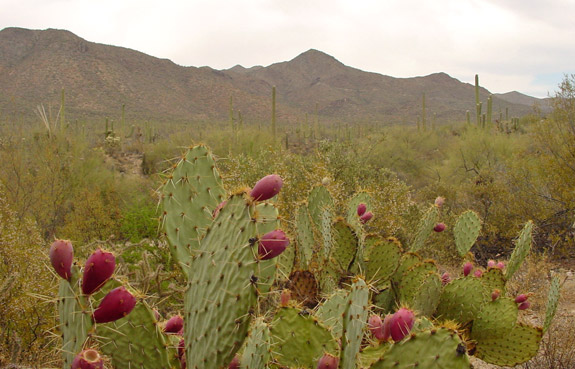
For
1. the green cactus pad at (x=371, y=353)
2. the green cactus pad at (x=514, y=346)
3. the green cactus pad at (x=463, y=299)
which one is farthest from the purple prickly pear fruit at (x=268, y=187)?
the green cactus pad at (x=514, y=346)

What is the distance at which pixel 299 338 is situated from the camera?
2.30 meters

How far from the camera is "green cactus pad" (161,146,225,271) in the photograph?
2.37m

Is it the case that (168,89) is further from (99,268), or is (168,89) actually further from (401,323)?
(99,268)

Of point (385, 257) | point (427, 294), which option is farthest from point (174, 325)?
point (385, 257)

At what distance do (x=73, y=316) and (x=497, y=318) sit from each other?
10.9 ft

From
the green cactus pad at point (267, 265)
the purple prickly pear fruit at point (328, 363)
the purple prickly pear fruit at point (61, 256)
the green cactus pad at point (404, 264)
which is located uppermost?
the purple prickly pear fruit at point (61, 256)

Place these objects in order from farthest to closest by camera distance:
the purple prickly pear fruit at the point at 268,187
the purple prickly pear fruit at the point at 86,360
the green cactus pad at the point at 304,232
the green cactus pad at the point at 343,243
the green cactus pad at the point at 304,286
Result: 1. the green cactus pad at the point at 304,232
2. the green cactus pad at the point at 304,286
3. the green cactus pad at the point at 343,243
4. the purple prickly pear fruit at the point at 268,187
5. the purple prickly pear fruit at the point at 86,360

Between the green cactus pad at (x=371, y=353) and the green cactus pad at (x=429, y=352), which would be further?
the green cactus pad at (x=371, y=353)

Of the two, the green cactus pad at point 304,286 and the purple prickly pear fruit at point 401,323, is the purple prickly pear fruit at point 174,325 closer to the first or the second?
the purple prickly pear fruit at point 401,323

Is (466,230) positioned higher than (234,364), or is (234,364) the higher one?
(234,364)

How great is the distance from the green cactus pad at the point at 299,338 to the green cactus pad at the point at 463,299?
2025 mm

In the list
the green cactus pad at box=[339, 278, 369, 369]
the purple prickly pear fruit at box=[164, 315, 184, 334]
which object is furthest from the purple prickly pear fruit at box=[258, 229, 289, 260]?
the purple prickly pear fruit at box=[164, 315, 184, 334]

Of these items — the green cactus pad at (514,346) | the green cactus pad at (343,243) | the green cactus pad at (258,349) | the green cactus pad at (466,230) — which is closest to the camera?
the green cactus pad at (258,349)

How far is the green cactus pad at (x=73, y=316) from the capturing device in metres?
1.48
